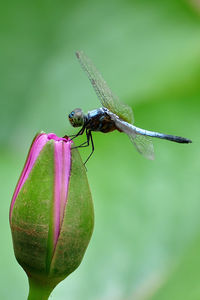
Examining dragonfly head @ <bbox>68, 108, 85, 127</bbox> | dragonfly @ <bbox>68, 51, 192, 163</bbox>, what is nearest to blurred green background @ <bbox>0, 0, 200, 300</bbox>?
dragonfly @ <bbox>68, 51, 192, 163</bbox>

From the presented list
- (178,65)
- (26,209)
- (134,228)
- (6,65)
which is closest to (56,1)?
(6,65)

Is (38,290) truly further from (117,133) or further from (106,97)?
(117,133)

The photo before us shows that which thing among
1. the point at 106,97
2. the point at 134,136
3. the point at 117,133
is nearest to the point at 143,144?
the point at 134,136

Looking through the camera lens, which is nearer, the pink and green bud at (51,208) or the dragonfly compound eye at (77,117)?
the pink and green bud at (51,208)

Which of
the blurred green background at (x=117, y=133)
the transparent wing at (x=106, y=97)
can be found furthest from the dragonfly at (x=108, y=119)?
the blurred green background at (x=117, y=133)

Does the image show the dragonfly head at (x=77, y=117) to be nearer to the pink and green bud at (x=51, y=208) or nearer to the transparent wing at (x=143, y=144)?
the transparent wing at (x=143, y=144)

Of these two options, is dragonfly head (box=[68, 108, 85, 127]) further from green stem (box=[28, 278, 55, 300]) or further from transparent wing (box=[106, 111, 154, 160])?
green stem (box=[28, 278, 55, 300])
